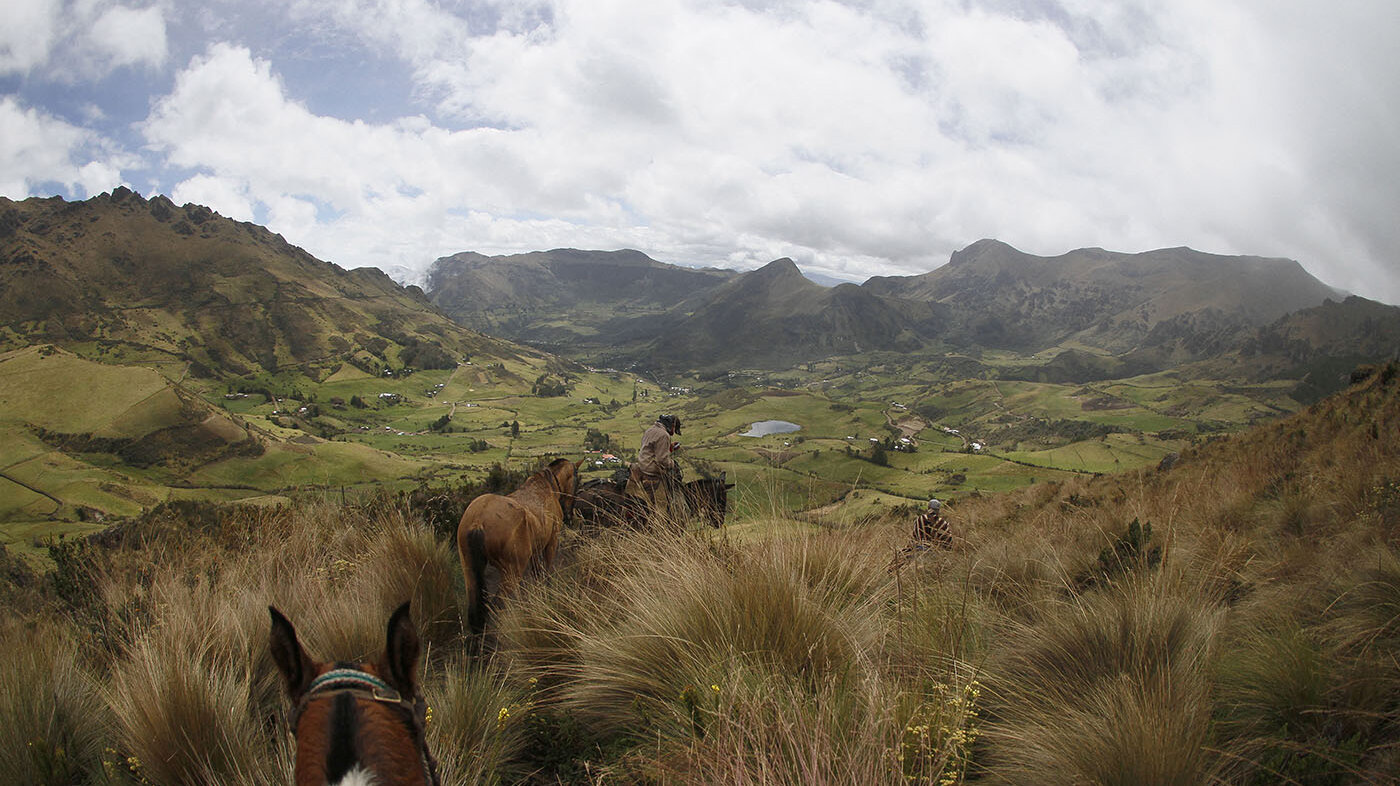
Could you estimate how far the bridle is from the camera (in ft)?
4.86

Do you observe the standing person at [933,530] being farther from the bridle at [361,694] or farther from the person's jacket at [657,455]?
the bridle at [361,694]

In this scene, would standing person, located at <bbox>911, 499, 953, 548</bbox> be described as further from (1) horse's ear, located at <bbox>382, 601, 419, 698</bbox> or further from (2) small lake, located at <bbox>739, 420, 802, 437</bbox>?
(2) small lake, located at <bbox>739, 420, 802, 437</bbox>

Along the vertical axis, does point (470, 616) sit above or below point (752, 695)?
below

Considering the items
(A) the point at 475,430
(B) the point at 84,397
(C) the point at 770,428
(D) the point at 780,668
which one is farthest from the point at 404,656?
(B) the point at 84,397

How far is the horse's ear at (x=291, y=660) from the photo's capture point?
4.83 feet

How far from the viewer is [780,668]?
283 centimetres

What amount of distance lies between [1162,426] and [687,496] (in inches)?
5954

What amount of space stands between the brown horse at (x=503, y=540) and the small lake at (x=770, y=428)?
118 m

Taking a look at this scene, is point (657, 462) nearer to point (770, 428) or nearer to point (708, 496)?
point (708, 496)

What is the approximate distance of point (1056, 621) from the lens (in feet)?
10.7

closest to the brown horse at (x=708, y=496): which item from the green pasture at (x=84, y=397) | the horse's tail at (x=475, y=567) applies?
the horse's tail at (x=475, y=567)

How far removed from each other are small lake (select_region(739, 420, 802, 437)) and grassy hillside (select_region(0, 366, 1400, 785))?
119345 mm

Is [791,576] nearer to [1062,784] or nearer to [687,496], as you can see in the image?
[1062,784]

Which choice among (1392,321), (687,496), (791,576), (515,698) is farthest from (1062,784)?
(1392,321)
